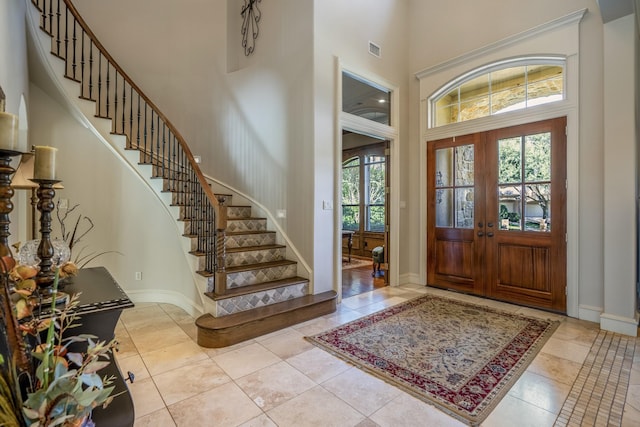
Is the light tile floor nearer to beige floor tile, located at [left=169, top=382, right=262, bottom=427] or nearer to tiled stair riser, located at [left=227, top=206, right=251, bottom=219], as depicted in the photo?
beige floor tile, located at [left=169, top=382, right=262, bottom=427]

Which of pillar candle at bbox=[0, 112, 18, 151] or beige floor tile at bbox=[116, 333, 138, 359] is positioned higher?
pillar candle at bbox=[0, 112, 18, 151]

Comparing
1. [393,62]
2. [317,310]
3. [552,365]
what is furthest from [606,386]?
[393,62]

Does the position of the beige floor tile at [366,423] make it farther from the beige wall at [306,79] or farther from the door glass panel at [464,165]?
the door glass panel at [464,165]

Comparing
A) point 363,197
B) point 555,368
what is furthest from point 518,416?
point 363,197

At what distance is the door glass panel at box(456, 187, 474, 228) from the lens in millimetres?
4422

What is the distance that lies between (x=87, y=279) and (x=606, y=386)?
3.68 m

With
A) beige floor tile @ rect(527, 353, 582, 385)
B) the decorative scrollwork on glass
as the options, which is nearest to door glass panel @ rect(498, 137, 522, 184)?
beige floor tile @ rect(527, 353, 582, 385)

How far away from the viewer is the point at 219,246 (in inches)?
122

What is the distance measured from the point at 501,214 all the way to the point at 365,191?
3.99 m

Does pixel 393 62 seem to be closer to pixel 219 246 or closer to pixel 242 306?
pixel 219 246

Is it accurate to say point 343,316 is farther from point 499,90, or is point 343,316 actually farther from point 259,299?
point 499,90

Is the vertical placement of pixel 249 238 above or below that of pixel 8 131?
below

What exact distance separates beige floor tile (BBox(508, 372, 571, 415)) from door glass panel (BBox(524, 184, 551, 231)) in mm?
2115

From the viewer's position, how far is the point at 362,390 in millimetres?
2178
